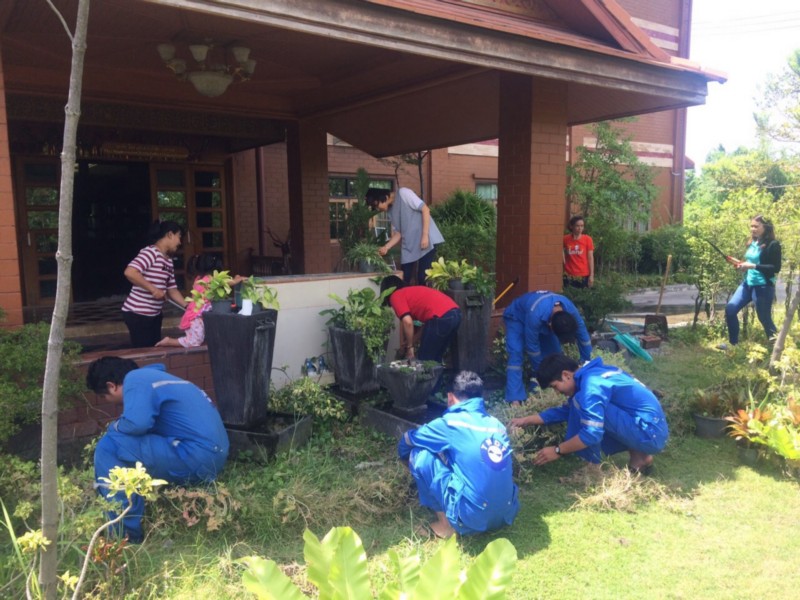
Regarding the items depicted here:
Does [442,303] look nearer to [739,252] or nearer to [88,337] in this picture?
[88,337]

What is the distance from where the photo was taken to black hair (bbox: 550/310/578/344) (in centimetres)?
480

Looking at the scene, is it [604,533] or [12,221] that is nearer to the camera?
[604,533]

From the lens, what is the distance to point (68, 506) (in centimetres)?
303

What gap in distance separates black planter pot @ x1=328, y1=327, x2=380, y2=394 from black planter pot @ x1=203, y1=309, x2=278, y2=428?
84 centimetres

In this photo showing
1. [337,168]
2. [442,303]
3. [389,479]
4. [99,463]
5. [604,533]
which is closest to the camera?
[99,463]

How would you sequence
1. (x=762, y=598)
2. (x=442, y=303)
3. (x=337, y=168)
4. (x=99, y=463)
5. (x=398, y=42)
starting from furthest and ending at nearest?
(x=337, y=168)
(x=442, y=303)
(x=398, y=42)
(x=99, y=463)
(x=762, y=598)

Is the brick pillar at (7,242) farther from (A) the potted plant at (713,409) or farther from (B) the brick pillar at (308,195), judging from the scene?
(B) the brick pillar at (308,195)

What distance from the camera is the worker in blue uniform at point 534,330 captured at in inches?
198

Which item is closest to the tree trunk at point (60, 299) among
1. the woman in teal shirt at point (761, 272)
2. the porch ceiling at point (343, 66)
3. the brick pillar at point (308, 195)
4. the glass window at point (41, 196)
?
the porch ceiling at point (343, 66)

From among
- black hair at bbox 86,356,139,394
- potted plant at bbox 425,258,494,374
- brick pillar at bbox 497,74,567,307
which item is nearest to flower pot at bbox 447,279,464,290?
potted plant at bbox 425,258,494,374

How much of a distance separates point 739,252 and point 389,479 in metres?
6.59

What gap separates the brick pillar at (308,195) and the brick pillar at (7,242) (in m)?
5.79

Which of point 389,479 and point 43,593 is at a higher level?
point 43,593

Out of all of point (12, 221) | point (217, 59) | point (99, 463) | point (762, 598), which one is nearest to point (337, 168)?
point (217, 59)
